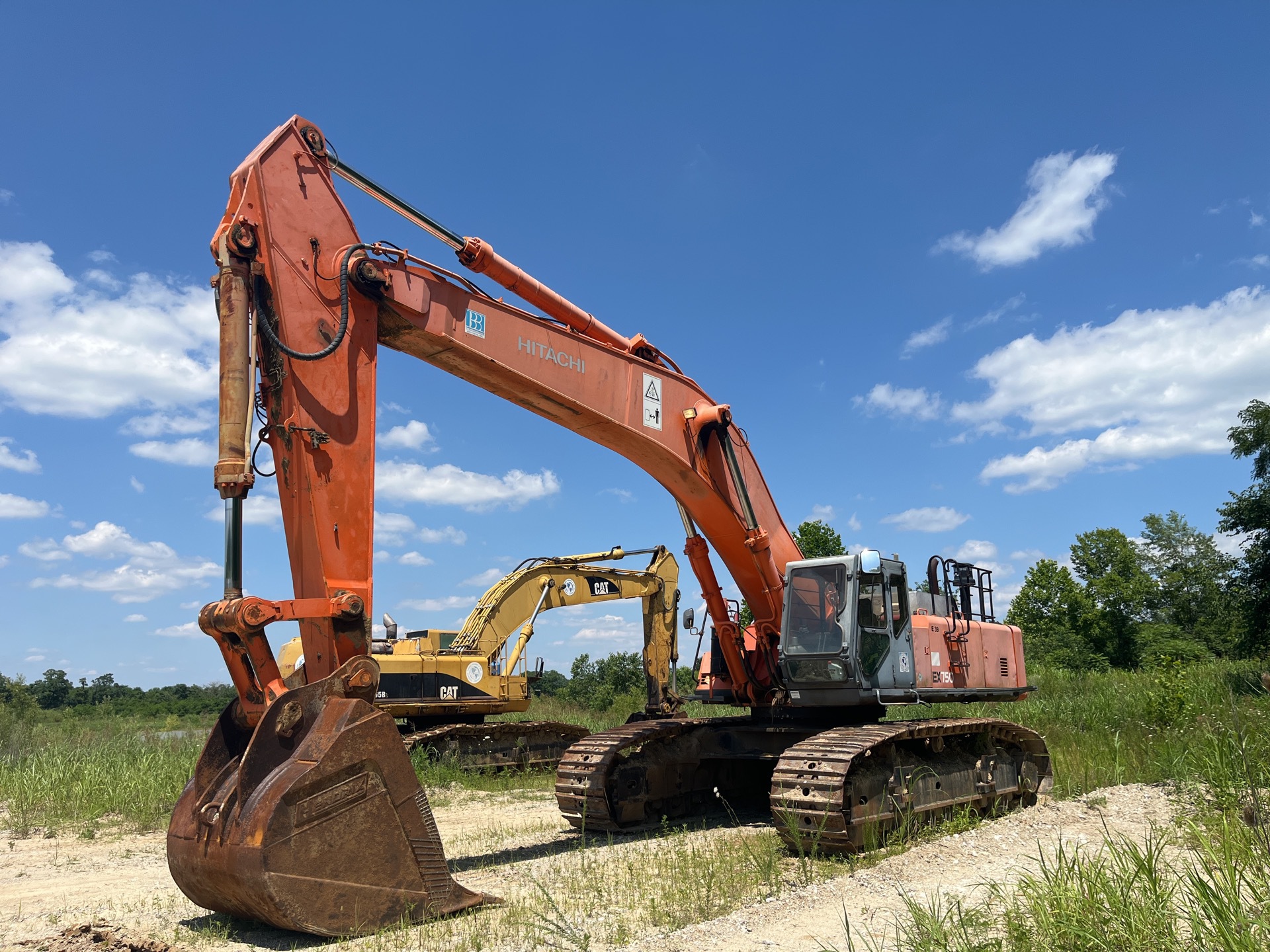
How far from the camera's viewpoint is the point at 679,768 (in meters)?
10.3

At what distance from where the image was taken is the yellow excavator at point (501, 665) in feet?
46.5

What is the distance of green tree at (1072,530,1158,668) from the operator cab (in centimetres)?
5159

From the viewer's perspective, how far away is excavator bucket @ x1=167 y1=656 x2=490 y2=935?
5250 mm

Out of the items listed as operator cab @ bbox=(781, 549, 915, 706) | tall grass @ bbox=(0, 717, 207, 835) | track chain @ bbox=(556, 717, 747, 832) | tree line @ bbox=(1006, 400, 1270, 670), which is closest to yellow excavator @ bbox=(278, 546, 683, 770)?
tall grass @ bbox=(0, 717, 207, 835)

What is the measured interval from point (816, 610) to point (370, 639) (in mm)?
4866

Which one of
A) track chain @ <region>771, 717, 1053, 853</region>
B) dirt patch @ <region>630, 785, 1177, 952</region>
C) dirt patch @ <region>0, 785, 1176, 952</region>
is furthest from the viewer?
track chain @ <region>771, 717, 1053, 853</region>

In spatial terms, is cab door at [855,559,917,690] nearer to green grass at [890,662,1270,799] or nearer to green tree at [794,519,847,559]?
green grass at [890,662,1270,799]

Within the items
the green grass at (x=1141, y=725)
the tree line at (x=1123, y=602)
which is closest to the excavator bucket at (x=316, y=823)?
the green grass at (x=1141, y=725)

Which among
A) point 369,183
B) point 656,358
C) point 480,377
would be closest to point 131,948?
point 480,377

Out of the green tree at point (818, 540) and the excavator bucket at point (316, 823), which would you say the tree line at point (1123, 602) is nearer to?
the green tree at point (818, 540)

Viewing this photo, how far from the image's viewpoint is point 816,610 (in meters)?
9.43

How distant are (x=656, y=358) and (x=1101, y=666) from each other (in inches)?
→ 1948

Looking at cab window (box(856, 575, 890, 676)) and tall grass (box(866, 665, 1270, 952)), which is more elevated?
cab window (box(856, 575, 890, 676))

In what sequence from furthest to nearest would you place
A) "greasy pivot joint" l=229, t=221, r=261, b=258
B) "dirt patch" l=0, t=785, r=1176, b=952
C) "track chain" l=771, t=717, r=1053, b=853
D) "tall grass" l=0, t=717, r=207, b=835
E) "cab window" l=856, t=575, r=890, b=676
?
"tall grass" l=0, t=717, r=207, b=835 → "cab window" l=856, t=575, r=890, b=676 → "track chain" l=771, t=717, r=1053, b=853 → "greasy pivot joint" l=229, t=221, r=261, b=258 → "dirt patch" l=0, t=785, r=1176, b=952
